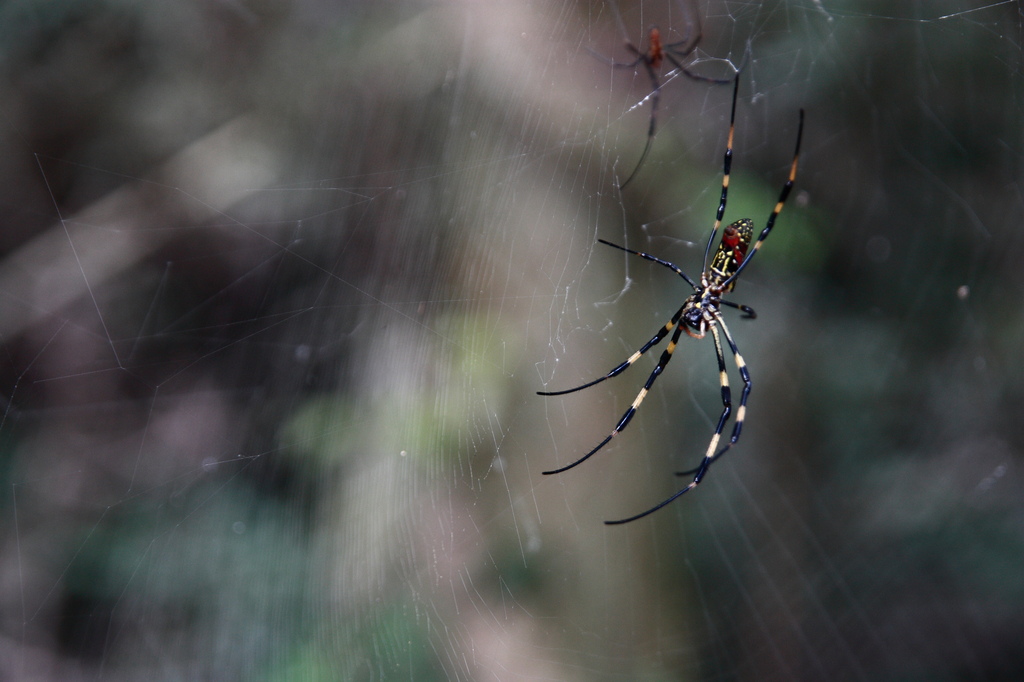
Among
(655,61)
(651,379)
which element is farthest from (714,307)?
(655,61)

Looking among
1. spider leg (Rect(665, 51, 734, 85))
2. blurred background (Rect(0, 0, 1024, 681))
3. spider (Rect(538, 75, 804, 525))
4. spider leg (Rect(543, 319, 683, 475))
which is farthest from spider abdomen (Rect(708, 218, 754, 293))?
spider leg (Rect(665, 51, 734, 85))

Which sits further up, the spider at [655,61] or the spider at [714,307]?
the spider at [655,61]

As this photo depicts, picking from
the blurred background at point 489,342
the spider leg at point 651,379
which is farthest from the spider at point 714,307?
the blurred background at point 489,342

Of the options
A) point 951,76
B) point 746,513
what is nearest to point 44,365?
point 746,513

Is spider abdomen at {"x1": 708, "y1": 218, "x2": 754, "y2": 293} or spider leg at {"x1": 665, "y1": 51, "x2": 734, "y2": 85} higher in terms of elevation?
spider leg at {"x1": 665, "y1": 51, "x2": 734, "y2": 85}

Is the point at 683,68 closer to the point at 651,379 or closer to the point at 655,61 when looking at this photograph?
the point at 655,61

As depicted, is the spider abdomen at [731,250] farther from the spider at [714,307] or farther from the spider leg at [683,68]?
the spider leg at [683,68]

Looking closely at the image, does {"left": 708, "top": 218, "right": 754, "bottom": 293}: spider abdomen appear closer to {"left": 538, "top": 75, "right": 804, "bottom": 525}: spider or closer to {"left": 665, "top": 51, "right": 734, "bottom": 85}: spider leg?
{"left": 538, "top": 75, "right": 804, "bottom": 525}: spider
